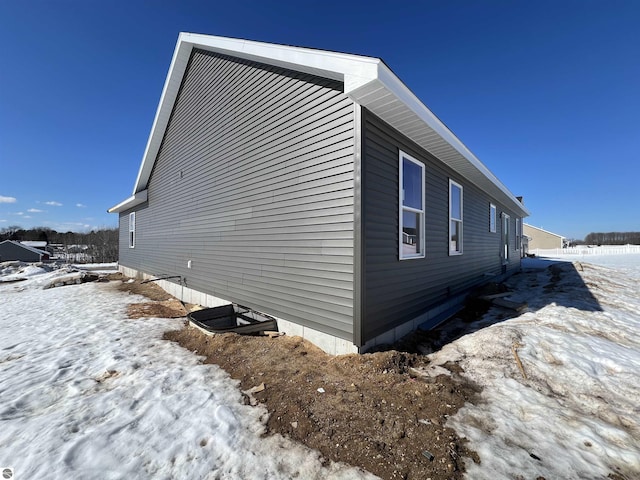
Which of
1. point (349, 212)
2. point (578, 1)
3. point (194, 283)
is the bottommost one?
point (194, 283)

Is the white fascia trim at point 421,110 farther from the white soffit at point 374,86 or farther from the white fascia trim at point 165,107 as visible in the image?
the white fascia trim at point 165,107

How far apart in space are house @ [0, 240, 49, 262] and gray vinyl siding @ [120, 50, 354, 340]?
44628mm

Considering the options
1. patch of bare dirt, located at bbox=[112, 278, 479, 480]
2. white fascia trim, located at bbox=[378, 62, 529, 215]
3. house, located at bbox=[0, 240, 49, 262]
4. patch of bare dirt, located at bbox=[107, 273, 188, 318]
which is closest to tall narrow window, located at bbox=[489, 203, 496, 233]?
white fascia trim, located at bbox=[378, 62, 529, 215]

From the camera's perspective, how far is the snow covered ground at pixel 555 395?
6.96ft

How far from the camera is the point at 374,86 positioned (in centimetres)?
350

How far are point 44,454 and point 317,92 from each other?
203 inches

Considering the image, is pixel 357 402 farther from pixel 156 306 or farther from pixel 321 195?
pixel 156 306

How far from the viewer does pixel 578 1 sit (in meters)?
6.38

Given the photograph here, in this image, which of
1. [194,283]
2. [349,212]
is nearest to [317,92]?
[349,212]

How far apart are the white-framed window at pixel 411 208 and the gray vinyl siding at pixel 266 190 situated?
1.33 m

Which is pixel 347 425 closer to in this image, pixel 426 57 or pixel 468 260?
pixel 468 260

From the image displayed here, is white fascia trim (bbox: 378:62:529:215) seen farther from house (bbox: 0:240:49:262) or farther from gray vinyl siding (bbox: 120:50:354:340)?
house (bbox: 0:240:49:262)

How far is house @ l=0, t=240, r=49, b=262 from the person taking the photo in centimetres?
3662

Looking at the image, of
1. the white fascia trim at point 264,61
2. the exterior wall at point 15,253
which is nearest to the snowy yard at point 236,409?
the white fascia trim at point 264,61
